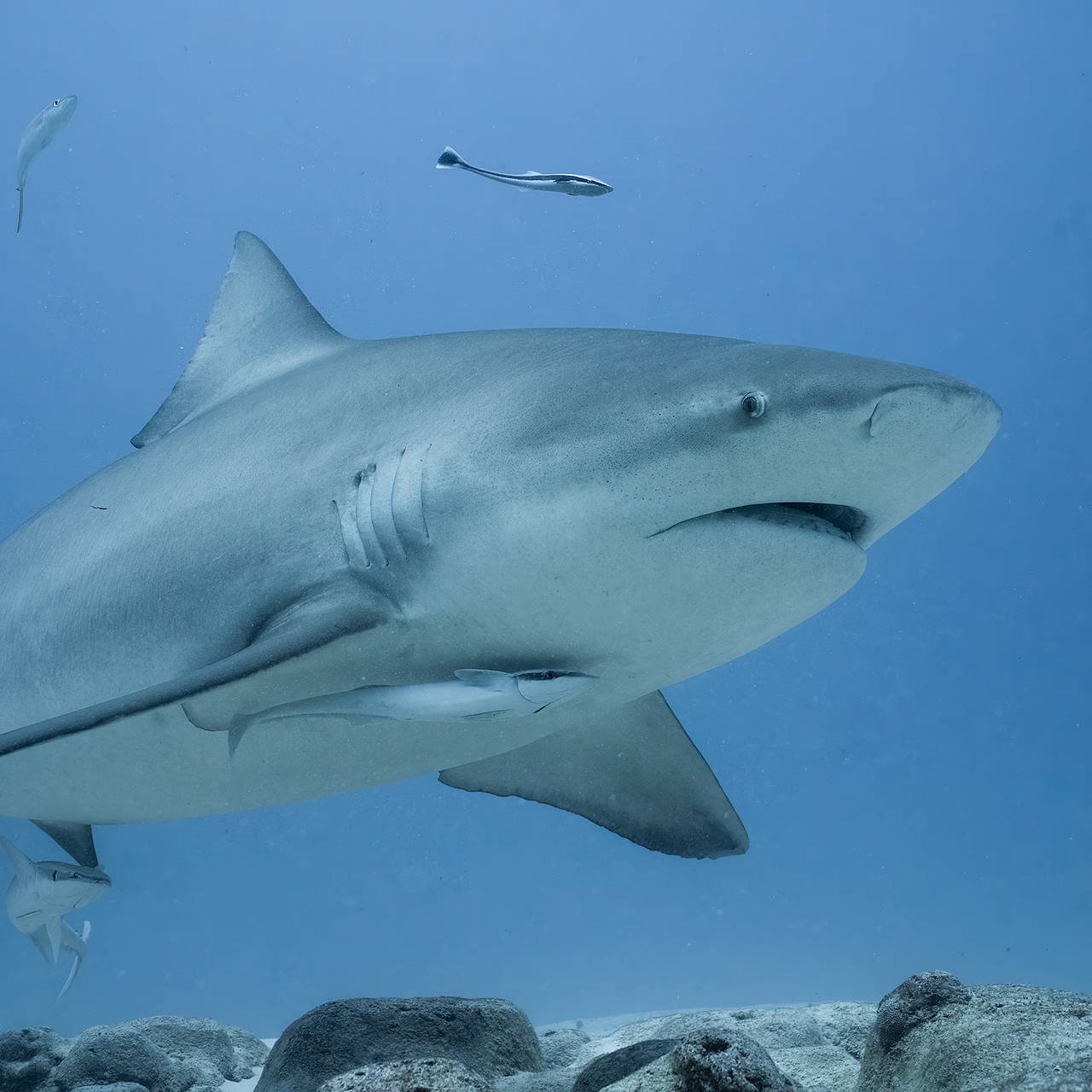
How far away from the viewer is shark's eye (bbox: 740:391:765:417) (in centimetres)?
204

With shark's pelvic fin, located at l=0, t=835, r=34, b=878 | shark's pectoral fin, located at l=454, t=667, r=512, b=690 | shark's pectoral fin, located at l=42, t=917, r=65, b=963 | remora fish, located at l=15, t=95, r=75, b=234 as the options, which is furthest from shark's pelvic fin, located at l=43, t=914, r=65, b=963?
remora fish, located at l=15, t=95, r=75, b=234

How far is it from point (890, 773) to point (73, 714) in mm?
46827

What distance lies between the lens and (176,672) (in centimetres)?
293

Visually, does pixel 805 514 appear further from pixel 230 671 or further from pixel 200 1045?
pixel 200 1045

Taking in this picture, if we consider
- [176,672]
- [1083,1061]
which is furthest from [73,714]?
[1083,1061]

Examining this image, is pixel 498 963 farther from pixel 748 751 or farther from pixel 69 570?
pixel 69 570

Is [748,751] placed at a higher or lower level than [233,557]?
higher

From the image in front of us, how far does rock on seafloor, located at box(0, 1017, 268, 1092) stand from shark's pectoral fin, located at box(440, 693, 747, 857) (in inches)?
54.0

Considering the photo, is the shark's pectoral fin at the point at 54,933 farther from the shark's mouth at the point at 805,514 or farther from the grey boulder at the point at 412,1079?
the shark's mouth at the point at 805,514

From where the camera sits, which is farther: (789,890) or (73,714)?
(789,890)

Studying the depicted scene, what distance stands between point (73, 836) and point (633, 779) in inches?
93.1

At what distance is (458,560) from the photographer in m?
2.43

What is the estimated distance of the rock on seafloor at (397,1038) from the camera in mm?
2381

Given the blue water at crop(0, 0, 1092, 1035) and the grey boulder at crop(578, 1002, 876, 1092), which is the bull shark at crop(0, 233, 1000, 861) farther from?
the blue water at crop(0, 0, 1092, 1035)
